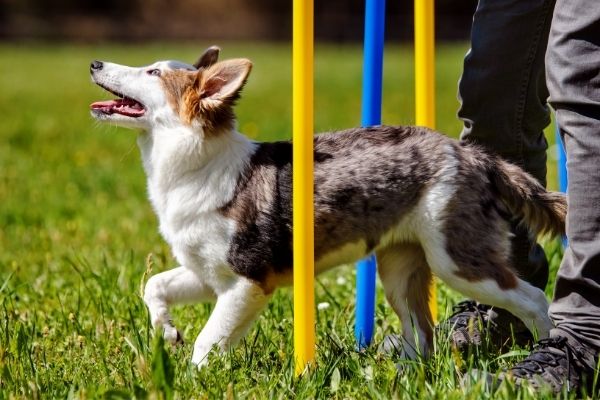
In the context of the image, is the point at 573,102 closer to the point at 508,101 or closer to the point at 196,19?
the point at 508,101

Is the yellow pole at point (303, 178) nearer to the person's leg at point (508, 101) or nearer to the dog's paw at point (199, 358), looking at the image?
the dog's paw at point (199, 358)

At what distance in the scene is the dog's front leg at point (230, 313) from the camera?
12.4ft

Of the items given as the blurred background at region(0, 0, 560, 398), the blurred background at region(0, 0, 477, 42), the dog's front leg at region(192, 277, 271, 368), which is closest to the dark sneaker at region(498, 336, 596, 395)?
the blurred background at region(0, 0, 560, 398)

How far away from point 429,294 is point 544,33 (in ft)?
3.58

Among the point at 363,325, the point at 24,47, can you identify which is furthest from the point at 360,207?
the point at 24,47

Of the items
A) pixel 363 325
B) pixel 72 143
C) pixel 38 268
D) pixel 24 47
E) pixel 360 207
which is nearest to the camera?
pixel 360 207

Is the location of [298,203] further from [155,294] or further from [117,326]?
[117,326]

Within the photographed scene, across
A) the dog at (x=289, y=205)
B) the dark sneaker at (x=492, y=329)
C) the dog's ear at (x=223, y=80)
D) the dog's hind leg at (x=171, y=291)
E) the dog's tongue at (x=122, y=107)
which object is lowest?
the dark sneaker at (x=492, y=329)

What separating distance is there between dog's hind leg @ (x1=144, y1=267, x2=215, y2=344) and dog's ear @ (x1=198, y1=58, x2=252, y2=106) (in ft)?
2.18

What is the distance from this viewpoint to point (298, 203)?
3.34 m

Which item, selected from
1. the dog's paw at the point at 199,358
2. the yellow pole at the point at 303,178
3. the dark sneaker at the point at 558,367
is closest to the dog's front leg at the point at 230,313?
the dog's paw at the point at 199,358

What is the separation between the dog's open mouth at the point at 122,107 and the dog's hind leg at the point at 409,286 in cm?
108

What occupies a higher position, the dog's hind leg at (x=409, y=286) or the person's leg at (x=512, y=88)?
the person's leg at (x=512, y=88)

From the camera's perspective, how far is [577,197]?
132 inches
